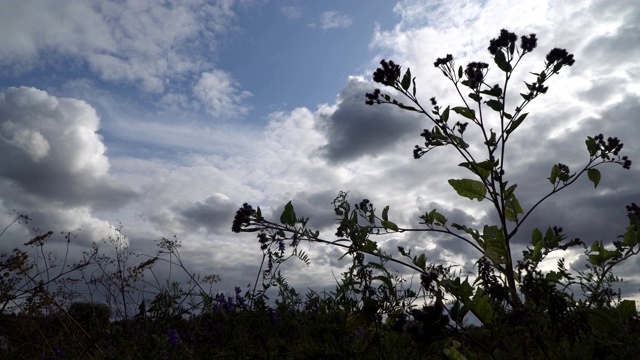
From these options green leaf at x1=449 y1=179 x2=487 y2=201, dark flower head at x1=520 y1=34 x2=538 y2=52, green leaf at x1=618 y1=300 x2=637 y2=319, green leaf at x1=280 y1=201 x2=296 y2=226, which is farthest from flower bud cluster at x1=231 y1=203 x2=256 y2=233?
dark flower head at x1=520 y1=34 x2=538 y2=52

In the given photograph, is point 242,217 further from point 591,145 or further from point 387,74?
point 591,145

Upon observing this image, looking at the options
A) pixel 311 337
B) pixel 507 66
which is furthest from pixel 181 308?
pixel 507 66

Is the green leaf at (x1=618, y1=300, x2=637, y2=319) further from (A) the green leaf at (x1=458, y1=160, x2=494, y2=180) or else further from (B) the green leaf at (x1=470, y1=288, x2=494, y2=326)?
(A) the green leaf at (x1=458, y1=160, x2=494, y2=180)

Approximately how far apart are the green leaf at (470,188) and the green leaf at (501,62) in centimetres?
88

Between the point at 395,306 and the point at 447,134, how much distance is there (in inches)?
41.9

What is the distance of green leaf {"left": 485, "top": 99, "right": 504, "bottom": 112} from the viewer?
8.64ft

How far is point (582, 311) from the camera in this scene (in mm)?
1612

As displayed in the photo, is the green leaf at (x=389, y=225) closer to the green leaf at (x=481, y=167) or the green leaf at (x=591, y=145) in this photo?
the green leaf at (x=481, y=167)

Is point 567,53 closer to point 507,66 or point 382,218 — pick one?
point 507,66

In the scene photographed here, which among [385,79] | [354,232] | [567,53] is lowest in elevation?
[354,232]

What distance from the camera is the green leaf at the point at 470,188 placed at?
2416 millimetres

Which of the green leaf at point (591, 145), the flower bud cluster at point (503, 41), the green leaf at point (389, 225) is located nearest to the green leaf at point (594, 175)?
the green leaf at point (591, 145)

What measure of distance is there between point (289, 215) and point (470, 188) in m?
0.98

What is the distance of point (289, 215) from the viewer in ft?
7.63
